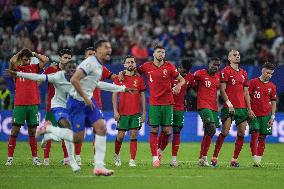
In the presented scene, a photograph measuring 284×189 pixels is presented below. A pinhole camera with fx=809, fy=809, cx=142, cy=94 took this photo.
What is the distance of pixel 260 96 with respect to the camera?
1831cm

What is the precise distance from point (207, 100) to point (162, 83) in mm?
1173

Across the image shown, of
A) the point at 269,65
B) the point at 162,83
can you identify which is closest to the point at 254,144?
the point at 269,65

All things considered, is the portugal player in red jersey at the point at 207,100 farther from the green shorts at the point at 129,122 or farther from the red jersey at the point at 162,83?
the green shorts at the point at 129,122

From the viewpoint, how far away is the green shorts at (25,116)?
1764 cm

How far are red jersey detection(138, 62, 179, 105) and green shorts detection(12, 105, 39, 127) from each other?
2627 millimetres

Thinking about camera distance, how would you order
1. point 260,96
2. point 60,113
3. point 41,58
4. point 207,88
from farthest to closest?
point 260,96 < point 207,88 < point 41,58 < point 60,113

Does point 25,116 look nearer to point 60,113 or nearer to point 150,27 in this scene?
point 60,113

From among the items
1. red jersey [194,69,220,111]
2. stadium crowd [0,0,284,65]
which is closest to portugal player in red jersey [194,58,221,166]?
red jersey [194,69,220,111]

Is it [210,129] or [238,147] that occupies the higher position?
[210,129]

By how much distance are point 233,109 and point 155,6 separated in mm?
13854

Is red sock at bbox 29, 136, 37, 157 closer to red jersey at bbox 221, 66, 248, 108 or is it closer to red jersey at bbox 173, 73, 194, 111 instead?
red jersey at bbox 173, 73, 194, 111

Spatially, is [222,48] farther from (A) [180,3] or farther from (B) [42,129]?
(B) [42,129]

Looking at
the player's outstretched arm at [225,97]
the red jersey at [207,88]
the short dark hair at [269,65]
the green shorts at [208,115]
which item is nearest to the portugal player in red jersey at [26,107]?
the red jersey at [207,88]

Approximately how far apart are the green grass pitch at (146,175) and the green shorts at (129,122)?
0.82 m
